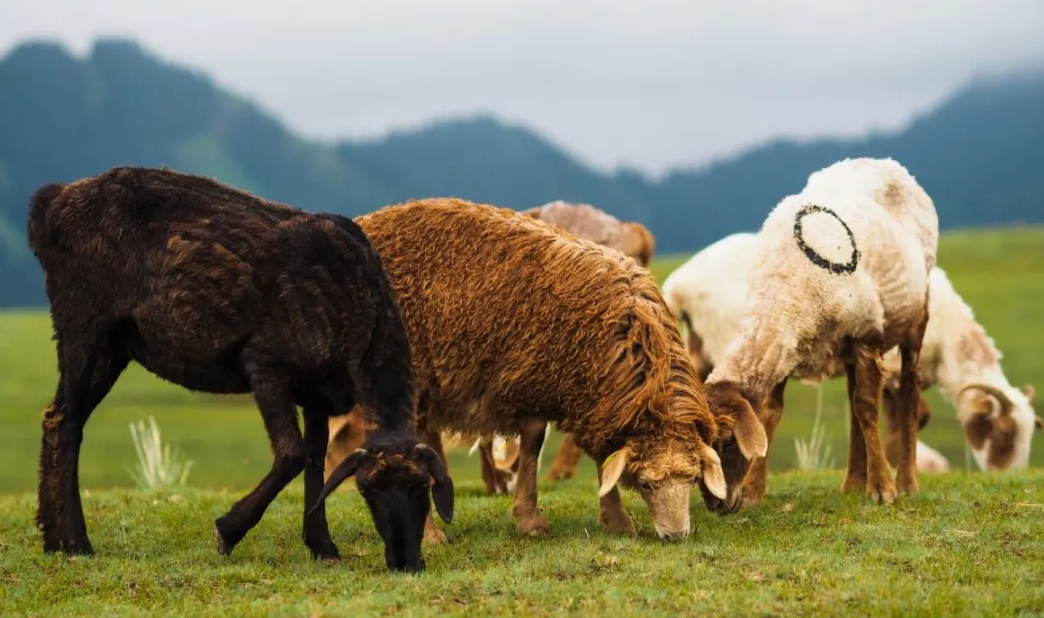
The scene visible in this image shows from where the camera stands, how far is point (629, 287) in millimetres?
9938

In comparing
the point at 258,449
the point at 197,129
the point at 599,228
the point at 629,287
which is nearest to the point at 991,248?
the point at 258,449

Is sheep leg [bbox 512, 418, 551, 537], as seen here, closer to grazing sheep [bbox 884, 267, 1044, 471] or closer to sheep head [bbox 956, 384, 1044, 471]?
grazing sheep [bbox 884, 267, 1044, 471]

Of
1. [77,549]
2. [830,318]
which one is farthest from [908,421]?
[77,549]

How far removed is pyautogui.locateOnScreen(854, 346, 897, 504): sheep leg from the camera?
1136 centimetres

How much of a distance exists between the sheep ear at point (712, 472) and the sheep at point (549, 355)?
10 mm

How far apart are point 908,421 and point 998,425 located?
7.09 metres

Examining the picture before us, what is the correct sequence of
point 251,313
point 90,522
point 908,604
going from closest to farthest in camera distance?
1. point 908,604
2. point 251,313
3. point 90,522

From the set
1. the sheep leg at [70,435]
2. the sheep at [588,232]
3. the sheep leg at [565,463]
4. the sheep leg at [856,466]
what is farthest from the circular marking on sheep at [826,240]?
the sheep leg at [70,435]

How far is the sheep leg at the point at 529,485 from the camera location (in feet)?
32.8

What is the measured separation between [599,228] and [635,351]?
20.6 feet

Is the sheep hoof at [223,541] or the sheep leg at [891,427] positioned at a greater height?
the sheep leg at [891,427]

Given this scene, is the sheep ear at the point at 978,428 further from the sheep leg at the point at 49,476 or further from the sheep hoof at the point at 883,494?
the sheep leg at the point at 49,476

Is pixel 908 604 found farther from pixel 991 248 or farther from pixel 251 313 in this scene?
pixel 991 248

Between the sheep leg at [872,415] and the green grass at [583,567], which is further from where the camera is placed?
the sheep leg at [872,415]
